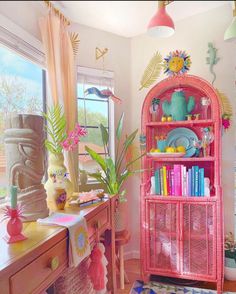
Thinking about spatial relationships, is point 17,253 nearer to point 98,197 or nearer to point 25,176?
point 25,176

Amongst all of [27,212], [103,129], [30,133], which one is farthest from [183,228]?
Answer: [30,133]

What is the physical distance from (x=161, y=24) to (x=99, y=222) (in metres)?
1.06

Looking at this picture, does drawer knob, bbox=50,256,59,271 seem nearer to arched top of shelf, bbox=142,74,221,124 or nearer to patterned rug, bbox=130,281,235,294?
patterned rug, bbox=130,281,235,294

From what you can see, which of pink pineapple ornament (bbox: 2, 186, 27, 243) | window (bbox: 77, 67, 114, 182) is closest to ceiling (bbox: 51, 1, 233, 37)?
pink pineapple ornament (bbox: 2, 186, 27, 243)

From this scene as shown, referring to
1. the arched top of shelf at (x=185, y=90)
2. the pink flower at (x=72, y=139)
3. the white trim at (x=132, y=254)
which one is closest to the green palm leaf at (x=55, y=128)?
the pink flower at (x=72, y=139)

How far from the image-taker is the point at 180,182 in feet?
5.93

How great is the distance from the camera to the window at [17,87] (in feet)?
2.74

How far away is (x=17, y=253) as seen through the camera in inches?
25.6

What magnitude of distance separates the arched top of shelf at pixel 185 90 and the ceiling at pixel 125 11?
1389 mm

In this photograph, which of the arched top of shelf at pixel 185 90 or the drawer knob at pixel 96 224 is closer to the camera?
the drawer knob at pixel 96 224

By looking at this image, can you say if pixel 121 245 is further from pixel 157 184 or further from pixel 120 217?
pixel 157 184

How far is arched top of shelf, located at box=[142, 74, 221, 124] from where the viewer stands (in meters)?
1.73

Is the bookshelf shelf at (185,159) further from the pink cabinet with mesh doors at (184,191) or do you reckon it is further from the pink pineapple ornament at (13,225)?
the pink pineapple ornament at (13,225)

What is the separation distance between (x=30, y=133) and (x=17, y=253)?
0.44 meters
